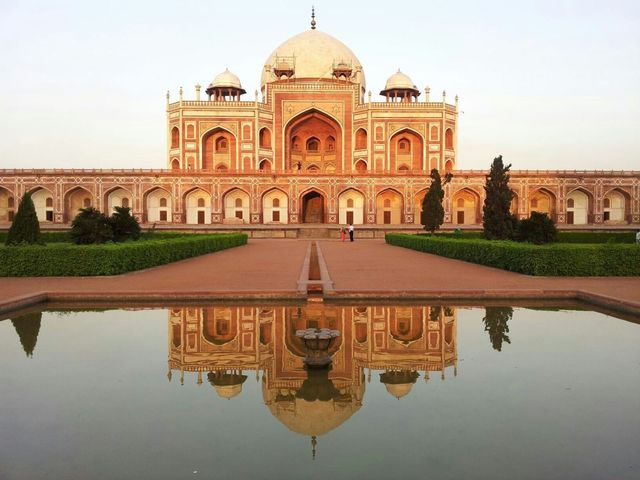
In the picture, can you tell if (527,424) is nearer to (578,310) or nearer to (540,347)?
(540,347)

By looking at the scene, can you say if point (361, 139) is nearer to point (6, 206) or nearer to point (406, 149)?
point (406, 149)

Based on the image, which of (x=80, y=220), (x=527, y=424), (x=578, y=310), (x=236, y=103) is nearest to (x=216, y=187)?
(x=236, y=103)

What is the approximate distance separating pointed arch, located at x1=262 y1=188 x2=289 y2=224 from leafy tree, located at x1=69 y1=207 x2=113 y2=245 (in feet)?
59.2

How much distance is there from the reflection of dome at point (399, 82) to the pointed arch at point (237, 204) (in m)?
11.6

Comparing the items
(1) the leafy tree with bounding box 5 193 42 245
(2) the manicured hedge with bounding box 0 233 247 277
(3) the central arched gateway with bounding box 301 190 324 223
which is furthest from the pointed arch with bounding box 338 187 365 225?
(2) the manicured hedge with bounding box 0 233 247 277

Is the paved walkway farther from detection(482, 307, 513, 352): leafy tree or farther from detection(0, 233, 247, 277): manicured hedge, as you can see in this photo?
detection(482, 307, 513, 352): leafy tree

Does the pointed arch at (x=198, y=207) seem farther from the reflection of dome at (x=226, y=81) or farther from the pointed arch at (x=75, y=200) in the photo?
the reflection of dome at (x=226, y=81)

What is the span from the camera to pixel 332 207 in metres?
27.0

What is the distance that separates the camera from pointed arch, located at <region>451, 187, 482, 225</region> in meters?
28.0

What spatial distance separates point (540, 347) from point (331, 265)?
581 centimetres

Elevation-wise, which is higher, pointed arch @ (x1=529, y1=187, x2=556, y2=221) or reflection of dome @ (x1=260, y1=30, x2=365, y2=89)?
reflection of dome @ (x1=260, y1=30, x2=365, y2=89)

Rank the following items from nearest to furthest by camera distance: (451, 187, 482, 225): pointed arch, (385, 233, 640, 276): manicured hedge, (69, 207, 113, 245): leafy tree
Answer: (385, 233, 640, 276): manicured hedge → (69, 207, 113, 245): leafy tree → (451, 187, 482, 225): pointed arch

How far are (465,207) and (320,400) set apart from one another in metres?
26.6

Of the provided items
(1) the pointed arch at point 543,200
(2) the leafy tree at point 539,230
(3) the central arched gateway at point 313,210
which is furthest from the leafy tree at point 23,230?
(1) the pointed arch at point 543,200
